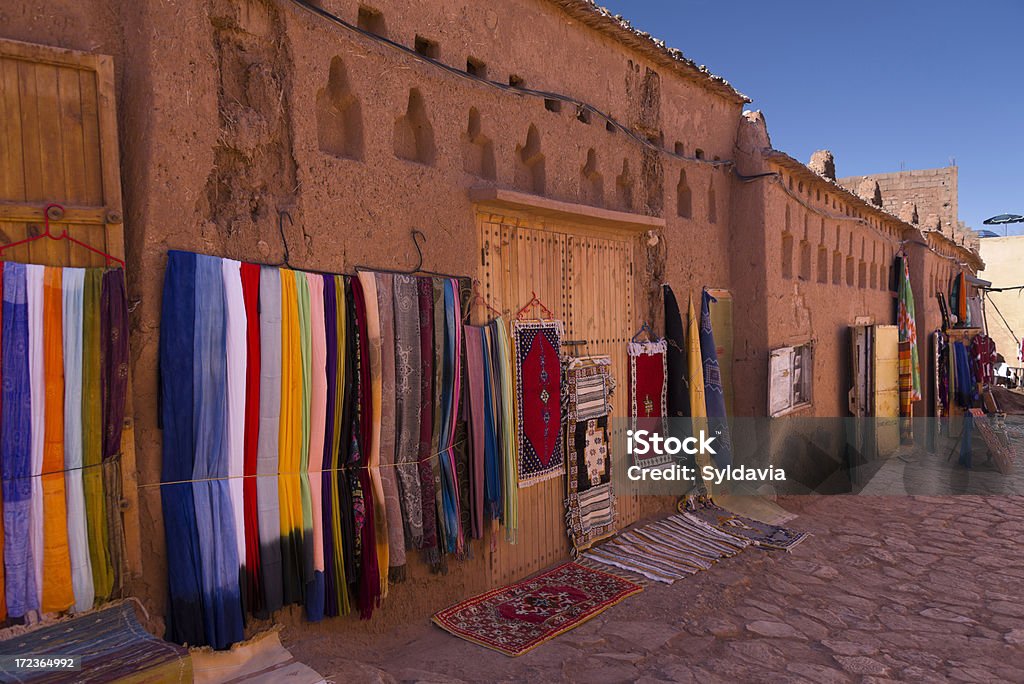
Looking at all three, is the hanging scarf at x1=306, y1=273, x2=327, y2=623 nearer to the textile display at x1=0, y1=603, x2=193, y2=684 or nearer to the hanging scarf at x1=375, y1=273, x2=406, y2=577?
the hanging scarf at x1=375, y1=273, x2=406, y2=577

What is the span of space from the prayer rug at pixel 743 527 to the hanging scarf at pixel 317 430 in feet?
13.3

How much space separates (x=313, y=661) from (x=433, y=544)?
0.97 meters

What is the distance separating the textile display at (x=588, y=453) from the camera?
5.47 meters

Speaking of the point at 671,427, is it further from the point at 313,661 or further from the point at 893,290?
the point at 893,290

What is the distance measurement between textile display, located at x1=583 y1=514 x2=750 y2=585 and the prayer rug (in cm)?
13

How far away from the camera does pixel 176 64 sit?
307cm

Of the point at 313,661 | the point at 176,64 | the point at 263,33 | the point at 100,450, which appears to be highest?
the point at 263,33

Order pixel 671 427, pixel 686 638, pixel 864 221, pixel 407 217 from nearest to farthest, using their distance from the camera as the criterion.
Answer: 1. pixel 407 217
2. pixel 686 638
3. pixel 671 427
4. pixel 864 221

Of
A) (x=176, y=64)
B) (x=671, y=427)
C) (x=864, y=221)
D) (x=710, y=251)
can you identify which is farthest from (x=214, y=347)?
(x=864, y=221)

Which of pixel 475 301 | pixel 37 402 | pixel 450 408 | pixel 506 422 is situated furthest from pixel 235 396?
pixel 506 422

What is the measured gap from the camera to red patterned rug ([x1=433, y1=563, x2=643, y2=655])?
4156mm

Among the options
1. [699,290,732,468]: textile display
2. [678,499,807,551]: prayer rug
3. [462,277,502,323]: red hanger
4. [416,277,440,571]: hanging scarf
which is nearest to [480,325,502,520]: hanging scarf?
[462,277,502,323]: red hanger

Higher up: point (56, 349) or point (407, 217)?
point (407, 217)

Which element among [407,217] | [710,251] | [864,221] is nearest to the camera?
[407,217]
